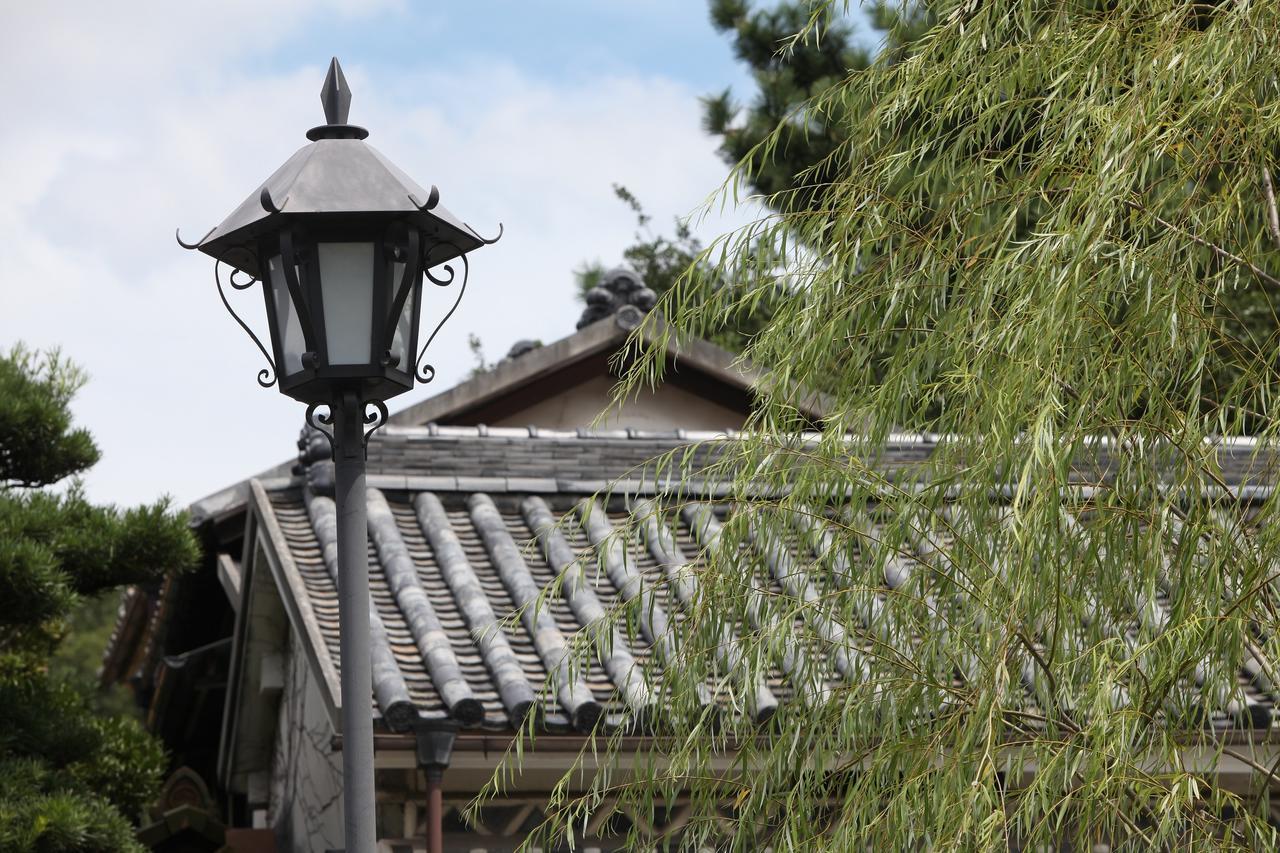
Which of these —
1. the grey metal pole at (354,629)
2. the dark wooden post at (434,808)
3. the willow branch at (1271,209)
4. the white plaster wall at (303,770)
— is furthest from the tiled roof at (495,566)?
the willow branch at (1271,209)

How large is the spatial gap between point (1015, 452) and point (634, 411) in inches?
275

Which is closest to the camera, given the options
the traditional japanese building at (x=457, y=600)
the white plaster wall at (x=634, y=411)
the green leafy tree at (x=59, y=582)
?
the traditional japanese building at (x=457, y=600)

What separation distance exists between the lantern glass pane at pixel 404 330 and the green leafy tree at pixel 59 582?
14.5ft

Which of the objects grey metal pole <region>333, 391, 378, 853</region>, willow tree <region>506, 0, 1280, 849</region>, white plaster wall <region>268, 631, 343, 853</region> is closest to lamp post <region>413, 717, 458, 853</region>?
white plaster wall <region>268, 631, 343, 853</region>

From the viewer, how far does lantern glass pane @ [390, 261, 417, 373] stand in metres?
3.96

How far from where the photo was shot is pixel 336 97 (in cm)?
422

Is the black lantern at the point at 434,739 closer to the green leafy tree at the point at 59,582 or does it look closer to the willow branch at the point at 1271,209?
the green leafy tree at the point at 59,582

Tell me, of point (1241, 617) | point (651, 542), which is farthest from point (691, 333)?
point (651, 542)

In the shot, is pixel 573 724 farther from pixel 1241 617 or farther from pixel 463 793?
pixel 1241 617

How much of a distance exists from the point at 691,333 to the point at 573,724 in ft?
7.27

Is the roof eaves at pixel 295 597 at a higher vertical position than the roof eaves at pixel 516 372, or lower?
lower

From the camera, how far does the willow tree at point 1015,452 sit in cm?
390

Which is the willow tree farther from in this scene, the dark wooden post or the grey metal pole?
the dark wooden post

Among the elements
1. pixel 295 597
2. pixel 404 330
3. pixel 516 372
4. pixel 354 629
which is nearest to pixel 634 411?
pixel 516 372
